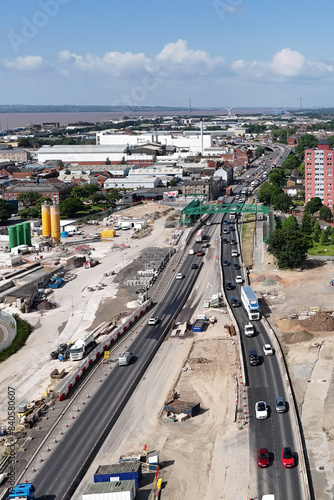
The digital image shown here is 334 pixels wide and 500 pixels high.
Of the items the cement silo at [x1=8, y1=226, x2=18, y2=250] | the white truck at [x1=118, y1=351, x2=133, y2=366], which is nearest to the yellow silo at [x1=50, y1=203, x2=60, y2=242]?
the cement silo at [x1=8, y1=226, x2=18, y2=250]

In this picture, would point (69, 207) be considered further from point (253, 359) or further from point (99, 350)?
point (253, 359)

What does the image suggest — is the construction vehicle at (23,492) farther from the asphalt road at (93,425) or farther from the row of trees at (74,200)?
the row of trees at (74,200)

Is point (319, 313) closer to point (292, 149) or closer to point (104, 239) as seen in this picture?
point (104, 239)

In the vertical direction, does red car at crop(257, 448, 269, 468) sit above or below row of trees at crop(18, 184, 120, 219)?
below

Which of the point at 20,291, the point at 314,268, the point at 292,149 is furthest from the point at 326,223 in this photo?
the point at 292,149

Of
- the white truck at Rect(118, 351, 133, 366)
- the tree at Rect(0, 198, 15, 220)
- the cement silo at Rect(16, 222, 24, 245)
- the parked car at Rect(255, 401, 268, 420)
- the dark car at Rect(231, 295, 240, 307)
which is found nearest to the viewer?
the parked car at Rect(255, 401, 268, 420)

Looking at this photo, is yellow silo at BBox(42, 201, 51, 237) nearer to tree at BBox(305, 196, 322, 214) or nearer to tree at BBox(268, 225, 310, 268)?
tree at BBox(268, 225, 310, 268)
